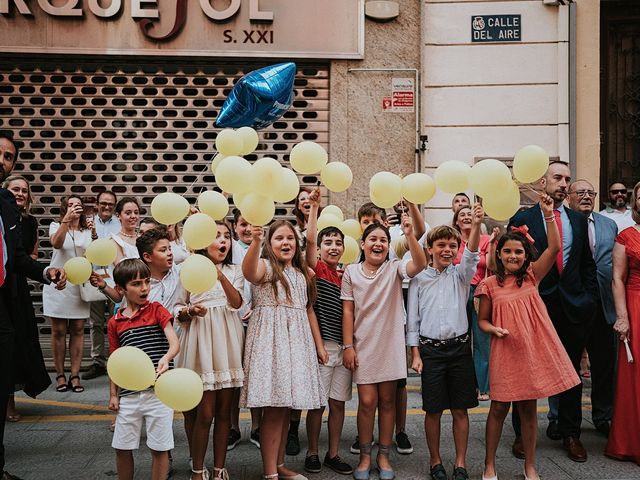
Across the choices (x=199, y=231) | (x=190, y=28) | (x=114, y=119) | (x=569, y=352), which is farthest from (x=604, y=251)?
(x=114, y=119)

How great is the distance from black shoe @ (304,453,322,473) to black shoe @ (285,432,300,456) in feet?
1.13

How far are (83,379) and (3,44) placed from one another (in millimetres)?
4286

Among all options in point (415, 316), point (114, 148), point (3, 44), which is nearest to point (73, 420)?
point (415, 316)

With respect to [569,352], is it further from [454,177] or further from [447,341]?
[454,177]

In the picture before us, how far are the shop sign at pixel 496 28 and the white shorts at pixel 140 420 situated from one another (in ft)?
21.5

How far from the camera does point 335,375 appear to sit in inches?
179

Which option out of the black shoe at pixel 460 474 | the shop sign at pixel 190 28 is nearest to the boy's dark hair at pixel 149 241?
the black shoe at pixel 460 474

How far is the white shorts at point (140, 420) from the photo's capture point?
144 inches

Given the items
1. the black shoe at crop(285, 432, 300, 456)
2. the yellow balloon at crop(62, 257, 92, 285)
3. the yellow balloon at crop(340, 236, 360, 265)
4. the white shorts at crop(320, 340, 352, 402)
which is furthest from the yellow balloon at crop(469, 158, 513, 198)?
the yellow balloon at crop(62, 257, 92, 285)

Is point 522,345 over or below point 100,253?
below

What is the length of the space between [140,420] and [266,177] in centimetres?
153

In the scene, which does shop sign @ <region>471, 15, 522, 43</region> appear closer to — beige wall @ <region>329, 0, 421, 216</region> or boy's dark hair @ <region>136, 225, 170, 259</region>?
beige wall @ <region>329, 0, 421, 216</region>

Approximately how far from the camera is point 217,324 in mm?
4113

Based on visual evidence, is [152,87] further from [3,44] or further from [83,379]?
[83,379]
